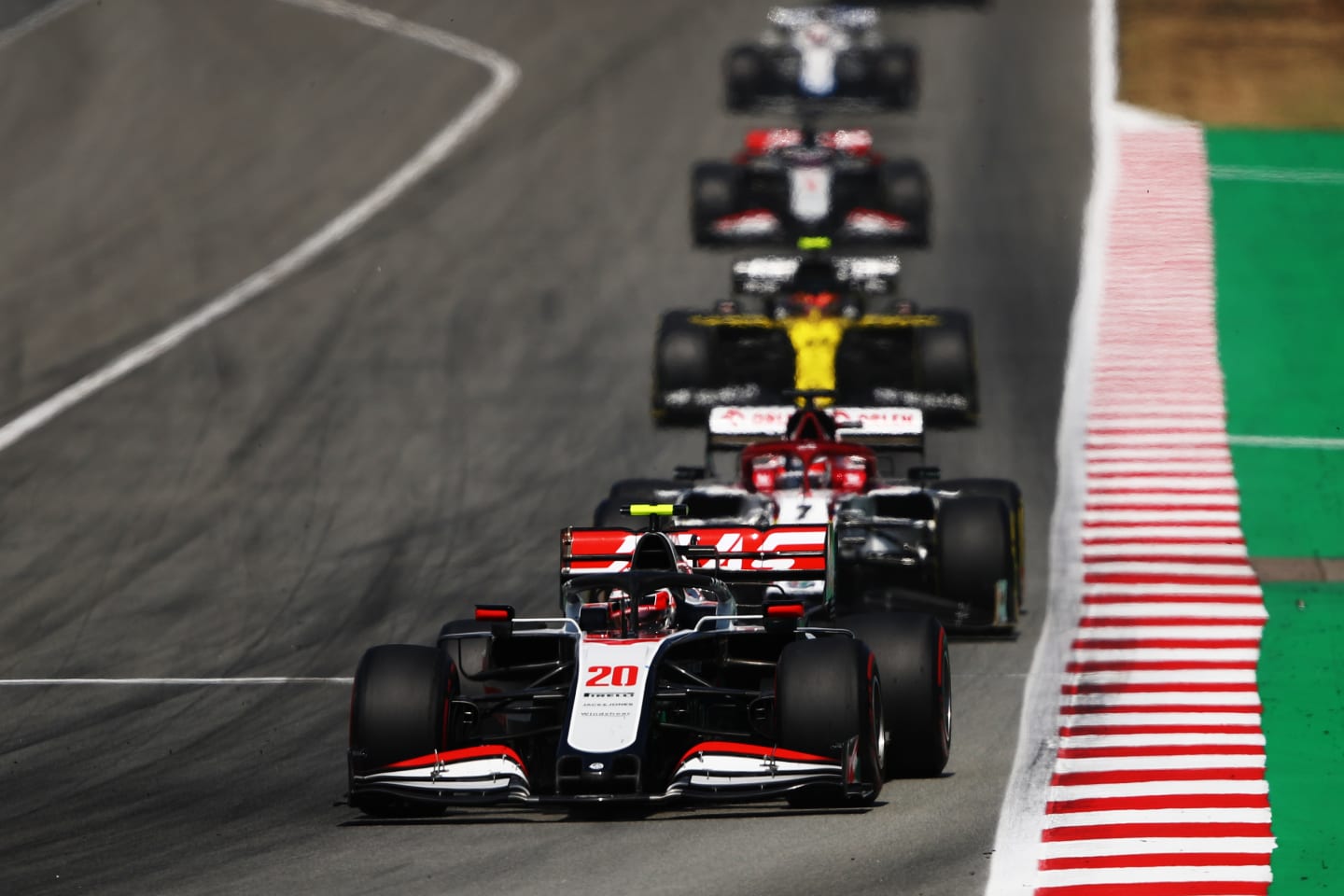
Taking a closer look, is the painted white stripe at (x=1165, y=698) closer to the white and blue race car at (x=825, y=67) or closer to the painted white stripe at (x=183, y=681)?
the painted white stripe at (x=183, y=681)

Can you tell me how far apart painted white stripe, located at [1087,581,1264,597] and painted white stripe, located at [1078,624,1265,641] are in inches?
40.4

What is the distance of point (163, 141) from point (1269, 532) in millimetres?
19495

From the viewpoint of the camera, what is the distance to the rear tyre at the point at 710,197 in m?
30.9

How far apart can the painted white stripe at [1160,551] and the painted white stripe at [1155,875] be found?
928 cm

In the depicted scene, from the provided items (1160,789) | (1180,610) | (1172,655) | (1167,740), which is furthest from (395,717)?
(1180,610)

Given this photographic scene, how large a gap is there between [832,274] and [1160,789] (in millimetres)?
12721

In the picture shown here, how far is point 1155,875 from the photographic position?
1312 centimetres

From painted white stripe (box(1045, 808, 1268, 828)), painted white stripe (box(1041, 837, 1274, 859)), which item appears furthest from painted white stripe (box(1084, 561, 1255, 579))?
painted white stripe (box(1041, 837, 1274, 859))

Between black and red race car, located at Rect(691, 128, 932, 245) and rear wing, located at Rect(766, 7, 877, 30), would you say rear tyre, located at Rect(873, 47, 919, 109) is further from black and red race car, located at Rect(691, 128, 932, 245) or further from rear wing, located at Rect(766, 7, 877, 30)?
black and red race car, located at Rect(691, 128, 932, 245)

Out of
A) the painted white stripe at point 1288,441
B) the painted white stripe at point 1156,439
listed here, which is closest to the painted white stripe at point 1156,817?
the painted white stripe at point 1156,439

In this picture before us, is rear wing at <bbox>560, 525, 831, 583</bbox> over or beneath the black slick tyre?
beneath

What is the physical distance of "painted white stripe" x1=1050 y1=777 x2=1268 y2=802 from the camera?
593 inches

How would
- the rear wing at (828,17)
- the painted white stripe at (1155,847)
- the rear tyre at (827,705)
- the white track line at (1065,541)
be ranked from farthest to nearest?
the rear wing at (828,17), the white track line at (1065,541), the rear tyre at (827,705), the painted white stripe at (1155,847)

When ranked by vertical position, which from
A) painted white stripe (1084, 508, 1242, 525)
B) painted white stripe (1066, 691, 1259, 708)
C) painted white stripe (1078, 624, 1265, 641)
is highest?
painted white stripe (1084, 508, 1242, 525)
